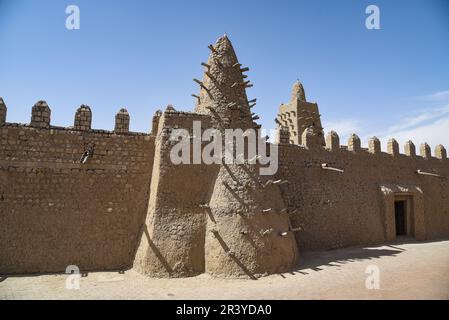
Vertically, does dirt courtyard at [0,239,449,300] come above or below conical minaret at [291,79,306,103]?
Result: below

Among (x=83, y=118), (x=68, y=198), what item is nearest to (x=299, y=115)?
(x=83, y=118)

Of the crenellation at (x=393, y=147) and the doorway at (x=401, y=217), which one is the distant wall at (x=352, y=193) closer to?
A: the crenellation at (x=393, y=147)

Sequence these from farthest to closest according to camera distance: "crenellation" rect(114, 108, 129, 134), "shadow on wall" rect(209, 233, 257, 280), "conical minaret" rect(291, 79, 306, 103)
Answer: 1. "conical minaret" rect(291, 79, 306, 103)
2. "crenellation" rect(114, 108, 129, 134)
3. "shadow on wall" rect(209, 233, 257, 280)

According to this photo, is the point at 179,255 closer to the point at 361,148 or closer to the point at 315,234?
the point at 315,234

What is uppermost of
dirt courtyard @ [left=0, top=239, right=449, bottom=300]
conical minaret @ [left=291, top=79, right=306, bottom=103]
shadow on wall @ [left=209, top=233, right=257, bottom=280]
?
conical minaret @ [left=291, top=79, right=306, bottom=103]

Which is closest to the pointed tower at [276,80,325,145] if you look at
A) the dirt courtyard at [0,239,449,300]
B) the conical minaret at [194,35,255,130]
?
the conical minaret at [194,35,255,130]

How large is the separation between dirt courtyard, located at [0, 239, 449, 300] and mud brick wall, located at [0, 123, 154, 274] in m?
0.73

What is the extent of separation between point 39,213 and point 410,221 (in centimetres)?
1885

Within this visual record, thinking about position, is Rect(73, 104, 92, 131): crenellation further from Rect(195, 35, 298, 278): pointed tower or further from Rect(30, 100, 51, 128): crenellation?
Rect(195, 35, 298, 278): pointed tower

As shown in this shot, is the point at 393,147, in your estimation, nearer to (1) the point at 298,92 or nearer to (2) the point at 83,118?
(1) the point at 298,92

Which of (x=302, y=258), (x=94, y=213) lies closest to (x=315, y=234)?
(x=302, y=258)

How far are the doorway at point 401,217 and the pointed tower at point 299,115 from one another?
7.15 m

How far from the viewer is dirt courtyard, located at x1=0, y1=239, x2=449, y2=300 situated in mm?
7980

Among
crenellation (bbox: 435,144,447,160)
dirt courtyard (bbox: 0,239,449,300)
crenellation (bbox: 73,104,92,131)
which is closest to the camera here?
dirt courtyard (bbox: 0,239,449,300)
